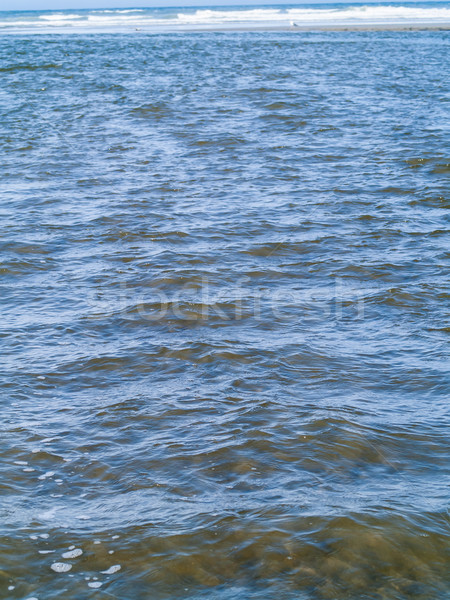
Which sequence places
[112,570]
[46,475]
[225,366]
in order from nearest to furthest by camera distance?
[112,570]
[46,475]
[225,366]

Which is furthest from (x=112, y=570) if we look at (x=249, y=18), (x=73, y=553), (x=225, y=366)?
(x=249, y=18)

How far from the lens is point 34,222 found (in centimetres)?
911

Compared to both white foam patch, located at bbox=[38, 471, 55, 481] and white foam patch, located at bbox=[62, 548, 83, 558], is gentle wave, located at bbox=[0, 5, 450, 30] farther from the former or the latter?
white foam patch, located at bbox=[62, 548, 83, 558]

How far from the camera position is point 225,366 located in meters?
5.55

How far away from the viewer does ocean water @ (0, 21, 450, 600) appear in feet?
11.9

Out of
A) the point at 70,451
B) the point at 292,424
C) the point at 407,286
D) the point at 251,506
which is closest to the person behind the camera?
the point at 251,506

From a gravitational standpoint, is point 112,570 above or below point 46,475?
below

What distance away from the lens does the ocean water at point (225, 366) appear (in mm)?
3619

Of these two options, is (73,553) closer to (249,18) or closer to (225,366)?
(225,366)

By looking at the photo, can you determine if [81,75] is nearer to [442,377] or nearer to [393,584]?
[442,377]

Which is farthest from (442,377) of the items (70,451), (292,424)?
(70,451)

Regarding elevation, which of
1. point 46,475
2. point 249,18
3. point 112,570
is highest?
point 249,18

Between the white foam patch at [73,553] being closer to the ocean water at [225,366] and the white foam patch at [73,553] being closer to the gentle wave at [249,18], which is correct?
the ocean water at [225,366]

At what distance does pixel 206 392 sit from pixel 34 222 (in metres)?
4.93
